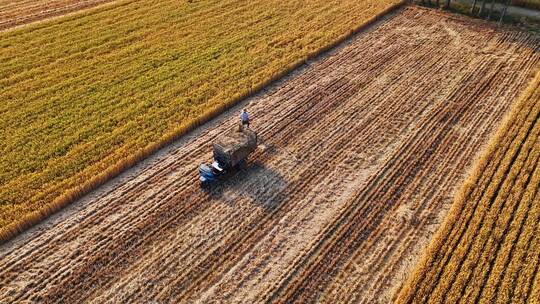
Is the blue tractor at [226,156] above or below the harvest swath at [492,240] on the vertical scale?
above

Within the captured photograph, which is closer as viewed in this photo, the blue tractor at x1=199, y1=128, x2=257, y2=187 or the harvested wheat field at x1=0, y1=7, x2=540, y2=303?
the harvested wheat field at x1=0, y1=7, x2=540, y2=303

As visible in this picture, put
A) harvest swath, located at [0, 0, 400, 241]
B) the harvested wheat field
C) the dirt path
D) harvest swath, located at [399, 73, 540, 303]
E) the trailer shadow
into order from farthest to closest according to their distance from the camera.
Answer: the dirt path < harvest swath, located at [0, 0, 400, 241] < the trailer shadow < the harvested wheat field < harvest swath, located at [399, 73, 540, 303]

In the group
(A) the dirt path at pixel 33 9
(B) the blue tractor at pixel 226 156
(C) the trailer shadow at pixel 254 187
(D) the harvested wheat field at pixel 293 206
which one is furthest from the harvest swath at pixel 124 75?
(C) the trailer shadow at pixel 254 187

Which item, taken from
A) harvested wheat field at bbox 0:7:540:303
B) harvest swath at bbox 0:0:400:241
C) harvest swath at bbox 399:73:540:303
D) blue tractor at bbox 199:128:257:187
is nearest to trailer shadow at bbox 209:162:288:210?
harvested wheat field at bbox 0:7:540:303

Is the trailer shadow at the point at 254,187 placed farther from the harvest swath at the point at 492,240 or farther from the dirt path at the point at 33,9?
the dirt path at the point at 33,9

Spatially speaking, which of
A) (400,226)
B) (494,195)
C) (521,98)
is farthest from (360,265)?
(521,98)

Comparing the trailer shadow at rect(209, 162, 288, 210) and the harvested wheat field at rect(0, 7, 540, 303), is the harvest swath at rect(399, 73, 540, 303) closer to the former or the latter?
the harvested wheat field at rect(0, 7, 540, 303)
